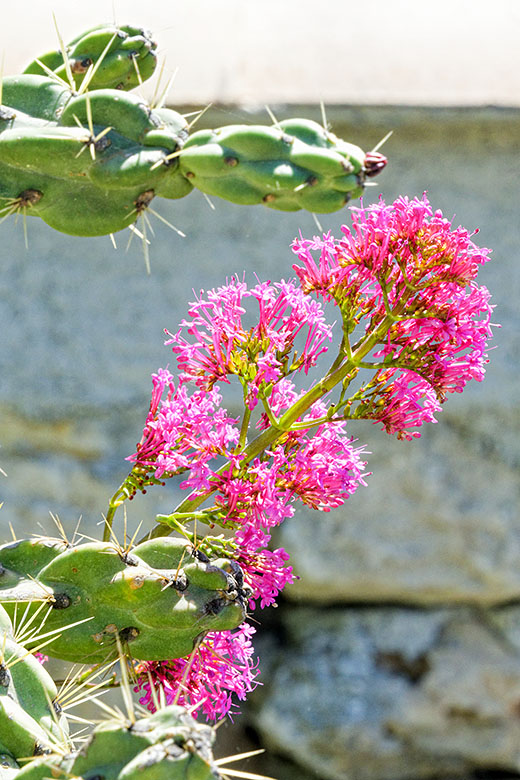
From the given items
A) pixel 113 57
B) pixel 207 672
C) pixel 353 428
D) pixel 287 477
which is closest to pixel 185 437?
pixel 287 477

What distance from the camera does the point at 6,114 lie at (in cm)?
68

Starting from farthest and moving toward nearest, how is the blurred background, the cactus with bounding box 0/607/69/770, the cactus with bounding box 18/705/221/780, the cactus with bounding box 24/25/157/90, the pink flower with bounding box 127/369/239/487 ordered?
1. the blurred background
2. the cactus with bounding box 24/25/157/90
3. the pink flower with bounding box 127/369/239/487
4. the cactus with bounding box 0/607/69/770
5. the cactus with bounding box 18/705/221/780

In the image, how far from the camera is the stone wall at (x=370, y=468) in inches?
87.1

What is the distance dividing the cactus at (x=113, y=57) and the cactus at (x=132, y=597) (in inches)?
16.2

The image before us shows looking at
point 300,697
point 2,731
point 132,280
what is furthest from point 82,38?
point 300,697

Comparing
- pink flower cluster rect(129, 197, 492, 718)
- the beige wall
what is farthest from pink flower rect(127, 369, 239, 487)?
the beige wall

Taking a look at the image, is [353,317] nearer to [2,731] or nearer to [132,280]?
[2,731]

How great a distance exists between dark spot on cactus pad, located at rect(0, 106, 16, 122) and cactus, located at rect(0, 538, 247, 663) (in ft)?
1.08

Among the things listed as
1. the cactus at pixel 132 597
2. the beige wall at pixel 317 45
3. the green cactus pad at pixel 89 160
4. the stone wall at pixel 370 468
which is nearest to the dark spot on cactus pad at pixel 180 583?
the cactus at pixel 132 597

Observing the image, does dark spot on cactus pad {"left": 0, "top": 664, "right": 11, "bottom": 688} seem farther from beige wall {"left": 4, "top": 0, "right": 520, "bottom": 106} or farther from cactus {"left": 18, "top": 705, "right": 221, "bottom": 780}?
beige wall {"left": 4, "top": 0, "right": 520, "bottom": 106}

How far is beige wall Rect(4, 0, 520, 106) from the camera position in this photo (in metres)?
2.22

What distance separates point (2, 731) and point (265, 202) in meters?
0.39

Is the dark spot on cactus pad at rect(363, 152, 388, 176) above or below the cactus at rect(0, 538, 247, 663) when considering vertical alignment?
above

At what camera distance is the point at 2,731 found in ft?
1.83
